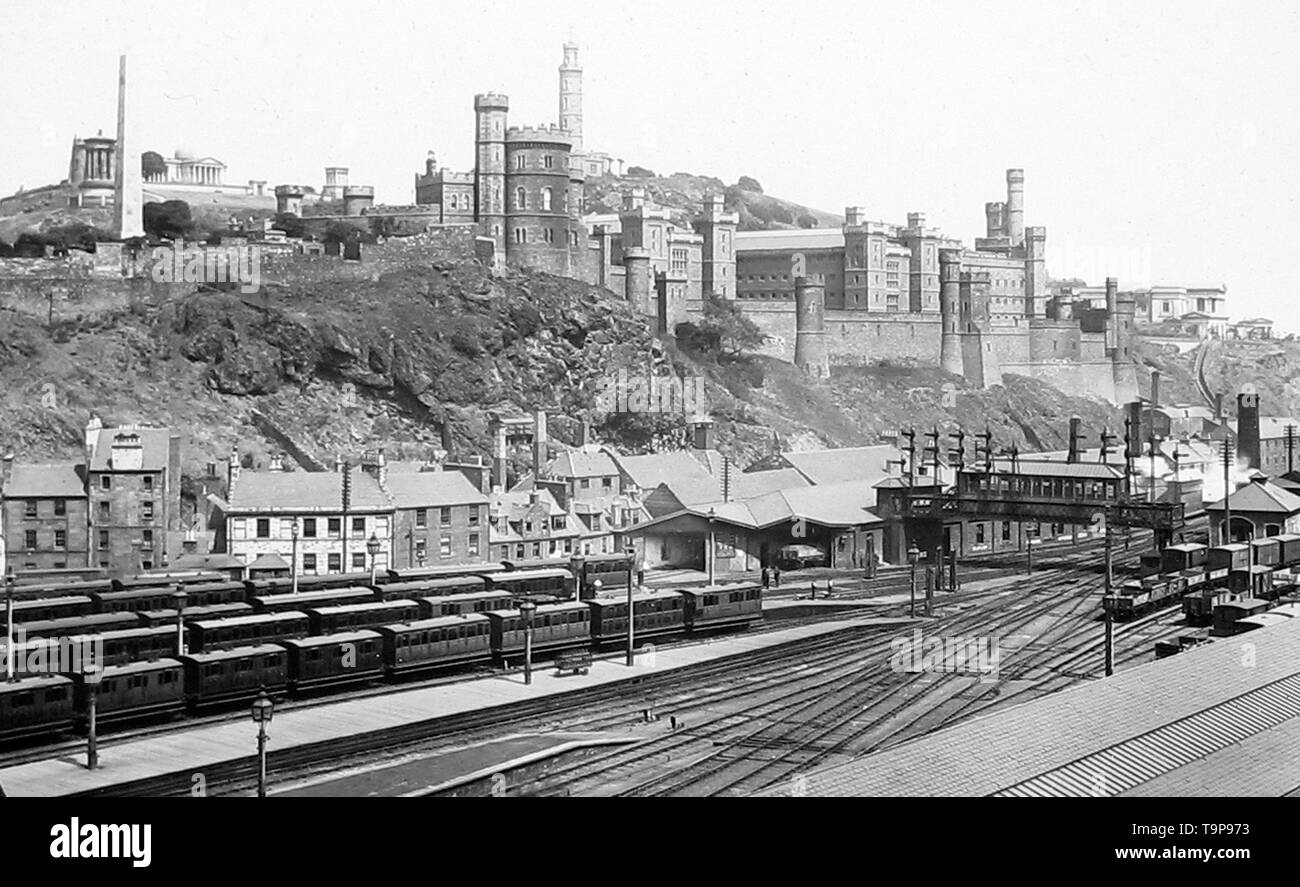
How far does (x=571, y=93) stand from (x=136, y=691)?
769cm

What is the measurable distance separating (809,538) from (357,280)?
8.84 m

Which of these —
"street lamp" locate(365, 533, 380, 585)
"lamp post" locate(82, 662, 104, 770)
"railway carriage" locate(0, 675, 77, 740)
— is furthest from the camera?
"street lamp" locate(365, 533, 380, 585)

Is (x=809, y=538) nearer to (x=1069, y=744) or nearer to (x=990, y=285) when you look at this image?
(x=1069, y=744)

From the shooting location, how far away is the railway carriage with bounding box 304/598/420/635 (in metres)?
16.2

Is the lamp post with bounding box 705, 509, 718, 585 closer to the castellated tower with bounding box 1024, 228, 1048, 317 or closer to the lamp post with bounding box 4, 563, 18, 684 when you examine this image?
the lamp post with bounding box 4, 563, 18, 684

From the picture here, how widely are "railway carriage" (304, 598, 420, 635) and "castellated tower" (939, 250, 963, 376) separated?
21.5m

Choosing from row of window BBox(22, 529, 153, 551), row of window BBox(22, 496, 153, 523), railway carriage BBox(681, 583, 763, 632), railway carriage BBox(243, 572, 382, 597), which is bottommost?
railway carriage BBox(681, 583, 763, 632)

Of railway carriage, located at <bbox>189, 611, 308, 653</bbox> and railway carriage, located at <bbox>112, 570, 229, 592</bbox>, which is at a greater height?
railway carriage, located at <bbox>112, 570, 229, 592</bbox>

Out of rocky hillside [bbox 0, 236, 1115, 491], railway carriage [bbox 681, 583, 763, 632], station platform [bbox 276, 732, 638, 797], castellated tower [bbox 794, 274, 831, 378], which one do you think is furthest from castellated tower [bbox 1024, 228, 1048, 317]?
station platform [bbox 276, 732, 638, 797]

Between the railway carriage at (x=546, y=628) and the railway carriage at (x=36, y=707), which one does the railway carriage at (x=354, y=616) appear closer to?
the railway carriage at (x=546, y=628)

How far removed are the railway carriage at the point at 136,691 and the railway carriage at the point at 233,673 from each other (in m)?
0.12

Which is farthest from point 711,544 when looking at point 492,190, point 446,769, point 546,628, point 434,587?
point 492,190

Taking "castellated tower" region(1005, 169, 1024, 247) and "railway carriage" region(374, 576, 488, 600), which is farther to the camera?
Result: "castellated tower" region(1005, 169, 1024, 247)

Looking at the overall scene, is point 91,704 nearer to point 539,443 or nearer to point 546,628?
point 546,628
